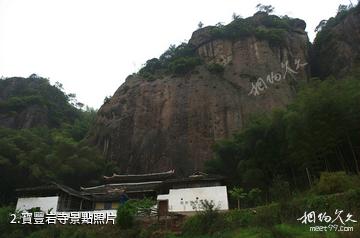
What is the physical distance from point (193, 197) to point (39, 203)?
12.5m

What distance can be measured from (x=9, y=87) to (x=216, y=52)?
1512 inches

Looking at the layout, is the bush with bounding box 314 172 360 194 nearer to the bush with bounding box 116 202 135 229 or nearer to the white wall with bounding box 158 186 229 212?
the white wall with bounding box 158 186 229 212

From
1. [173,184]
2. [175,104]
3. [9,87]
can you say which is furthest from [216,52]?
[9,87]

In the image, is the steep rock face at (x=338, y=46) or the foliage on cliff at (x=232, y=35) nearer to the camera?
the steep rock face at (x=338, y=46)

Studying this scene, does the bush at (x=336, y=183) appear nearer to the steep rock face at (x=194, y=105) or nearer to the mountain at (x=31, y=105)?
the steep rock face at (x=194, y=105)

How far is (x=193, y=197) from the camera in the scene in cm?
2544

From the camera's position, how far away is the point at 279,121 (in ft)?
81.8

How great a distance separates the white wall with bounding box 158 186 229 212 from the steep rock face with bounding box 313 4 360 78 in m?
23.6

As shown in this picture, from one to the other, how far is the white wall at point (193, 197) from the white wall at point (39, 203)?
9333 mm

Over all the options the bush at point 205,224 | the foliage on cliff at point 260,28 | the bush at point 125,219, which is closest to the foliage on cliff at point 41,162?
the bush at point 125,219

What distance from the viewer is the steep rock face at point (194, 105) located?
36781mm

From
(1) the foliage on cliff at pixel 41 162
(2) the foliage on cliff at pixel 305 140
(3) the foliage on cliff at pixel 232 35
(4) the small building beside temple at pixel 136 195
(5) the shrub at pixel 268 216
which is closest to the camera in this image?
(5) the shrub at pixel 268 216

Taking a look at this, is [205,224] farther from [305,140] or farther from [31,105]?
[31,105]

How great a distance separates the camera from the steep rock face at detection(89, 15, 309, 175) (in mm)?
36781
